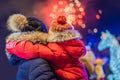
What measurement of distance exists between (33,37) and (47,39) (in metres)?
0.05

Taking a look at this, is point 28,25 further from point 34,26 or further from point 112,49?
point 112,49

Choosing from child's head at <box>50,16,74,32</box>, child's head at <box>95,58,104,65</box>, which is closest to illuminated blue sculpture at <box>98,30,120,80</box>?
child's head at <box>95,58,104,65</box>

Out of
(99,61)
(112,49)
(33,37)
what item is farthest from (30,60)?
(112,49)

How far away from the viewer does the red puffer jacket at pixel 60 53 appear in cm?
105

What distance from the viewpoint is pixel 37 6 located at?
218cm

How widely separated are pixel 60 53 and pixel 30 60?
111 mm

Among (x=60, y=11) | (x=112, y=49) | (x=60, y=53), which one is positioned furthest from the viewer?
(x=112, y=49)

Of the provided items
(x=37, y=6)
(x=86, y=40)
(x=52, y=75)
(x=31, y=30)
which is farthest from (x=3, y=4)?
(x=52, y=75)

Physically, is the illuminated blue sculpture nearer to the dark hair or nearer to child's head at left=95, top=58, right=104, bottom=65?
child's head at left=95, top=58, right=104, bottom=65

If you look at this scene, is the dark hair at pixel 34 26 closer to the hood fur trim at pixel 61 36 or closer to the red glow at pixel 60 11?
the hood fur trim at pixel 61 36

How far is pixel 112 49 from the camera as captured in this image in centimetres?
241

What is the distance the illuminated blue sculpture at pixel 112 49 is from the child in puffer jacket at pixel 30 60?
1301mm

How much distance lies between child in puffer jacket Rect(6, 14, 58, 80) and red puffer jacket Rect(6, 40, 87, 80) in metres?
0.02

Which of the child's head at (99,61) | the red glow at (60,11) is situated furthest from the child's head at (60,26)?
the child's head at (99,61)
